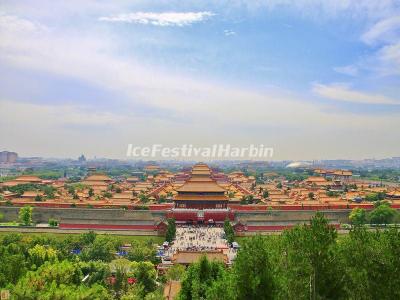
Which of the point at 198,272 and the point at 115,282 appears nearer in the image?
the point at 198,272

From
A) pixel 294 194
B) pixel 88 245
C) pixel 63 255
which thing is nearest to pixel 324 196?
pixel 294 194

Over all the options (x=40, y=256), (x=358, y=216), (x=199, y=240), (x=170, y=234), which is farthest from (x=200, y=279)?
(x=358, y=216)

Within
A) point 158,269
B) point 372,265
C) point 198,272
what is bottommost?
point 158,269

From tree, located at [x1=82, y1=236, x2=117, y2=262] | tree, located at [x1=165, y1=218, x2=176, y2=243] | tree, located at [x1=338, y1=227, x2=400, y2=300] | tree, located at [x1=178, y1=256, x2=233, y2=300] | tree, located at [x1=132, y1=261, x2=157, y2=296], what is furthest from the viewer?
tree, located at [x1=165, y1=218, x2=176, y2=243]

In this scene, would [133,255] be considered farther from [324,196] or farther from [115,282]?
[324,196]

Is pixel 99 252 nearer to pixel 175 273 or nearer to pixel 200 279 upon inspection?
pixel 175 273

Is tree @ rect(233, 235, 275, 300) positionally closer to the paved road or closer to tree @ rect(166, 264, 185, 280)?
tree @ rect(166, 264, 185, 280)

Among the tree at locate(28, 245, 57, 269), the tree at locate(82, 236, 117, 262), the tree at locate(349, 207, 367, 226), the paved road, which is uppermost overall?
the tree at locate(349, 207, 367, 226)

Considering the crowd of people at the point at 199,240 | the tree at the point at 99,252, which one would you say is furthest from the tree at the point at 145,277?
the crowd of people at the point at 199,240

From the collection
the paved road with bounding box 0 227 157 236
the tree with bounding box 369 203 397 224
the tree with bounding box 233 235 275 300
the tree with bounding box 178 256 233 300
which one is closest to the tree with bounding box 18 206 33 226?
the paved road with bounding box 0 227 157 236
